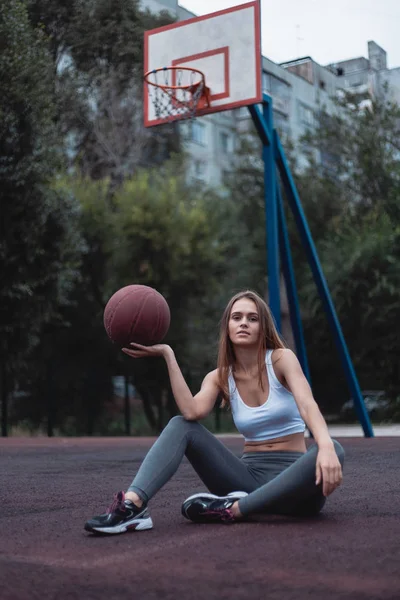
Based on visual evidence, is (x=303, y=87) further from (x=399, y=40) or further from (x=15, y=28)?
(x=15, y=28)

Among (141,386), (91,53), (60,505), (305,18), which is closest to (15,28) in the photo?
(91,53)

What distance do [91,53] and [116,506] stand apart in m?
17.6

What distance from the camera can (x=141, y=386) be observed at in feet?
69.2

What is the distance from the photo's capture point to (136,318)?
440 centimetres

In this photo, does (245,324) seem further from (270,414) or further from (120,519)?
(120,519)

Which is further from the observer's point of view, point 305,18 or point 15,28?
point 305,18

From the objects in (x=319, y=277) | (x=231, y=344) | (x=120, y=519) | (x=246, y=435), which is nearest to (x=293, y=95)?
(x=319, y=277)

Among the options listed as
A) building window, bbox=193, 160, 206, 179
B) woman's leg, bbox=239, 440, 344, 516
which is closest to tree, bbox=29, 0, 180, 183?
building window, bbox=193, 160, 206, 179

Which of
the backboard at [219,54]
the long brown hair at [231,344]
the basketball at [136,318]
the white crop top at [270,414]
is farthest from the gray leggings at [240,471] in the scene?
the backboard at [219,54]

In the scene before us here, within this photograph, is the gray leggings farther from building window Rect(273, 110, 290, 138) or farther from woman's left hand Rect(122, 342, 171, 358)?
building window Rect(273, 110, 290, 138)

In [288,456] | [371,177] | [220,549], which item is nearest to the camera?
[220,549]

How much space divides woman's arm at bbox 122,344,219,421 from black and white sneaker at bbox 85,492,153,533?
48 cm

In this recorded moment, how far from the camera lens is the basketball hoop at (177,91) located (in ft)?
36.7

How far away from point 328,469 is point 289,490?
1.12 feet
